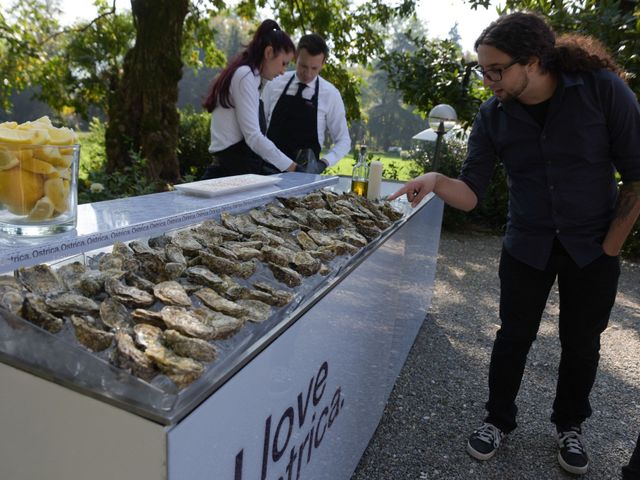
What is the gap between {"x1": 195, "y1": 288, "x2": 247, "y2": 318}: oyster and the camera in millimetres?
1114

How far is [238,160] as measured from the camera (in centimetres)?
342

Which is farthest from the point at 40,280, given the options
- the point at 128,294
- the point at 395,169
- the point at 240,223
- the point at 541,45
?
the point at 395,169

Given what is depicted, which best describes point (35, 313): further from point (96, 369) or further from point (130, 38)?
point (130, 38)

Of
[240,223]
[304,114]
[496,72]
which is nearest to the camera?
[240,223]

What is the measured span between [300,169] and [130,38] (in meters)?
8.52

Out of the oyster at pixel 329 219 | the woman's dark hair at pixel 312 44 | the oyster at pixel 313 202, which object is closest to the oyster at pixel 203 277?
the oyster at pixel 329 219

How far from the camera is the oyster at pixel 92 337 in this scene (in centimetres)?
89

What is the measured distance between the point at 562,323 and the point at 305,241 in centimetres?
138

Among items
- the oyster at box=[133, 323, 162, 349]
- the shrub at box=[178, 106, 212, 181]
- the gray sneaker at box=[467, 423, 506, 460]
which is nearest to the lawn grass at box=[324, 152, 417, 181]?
the shrub at box=[178, 106, 212, 181]

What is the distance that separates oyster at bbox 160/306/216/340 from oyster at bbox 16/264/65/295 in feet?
0.73

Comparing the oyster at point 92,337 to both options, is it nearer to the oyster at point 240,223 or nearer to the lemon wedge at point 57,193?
the lemon wedge at point 57,193

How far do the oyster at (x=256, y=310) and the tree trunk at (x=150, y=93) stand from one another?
5184 millimetres

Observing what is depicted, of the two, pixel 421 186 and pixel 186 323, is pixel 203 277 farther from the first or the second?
pixel 421 186

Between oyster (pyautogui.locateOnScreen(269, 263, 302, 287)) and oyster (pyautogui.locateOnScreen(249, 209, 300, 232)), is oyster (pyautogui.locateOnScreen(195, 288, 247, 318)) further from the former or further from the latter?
oyster (pyautogui.locateOnScreen(249, 209, 300, 232))
